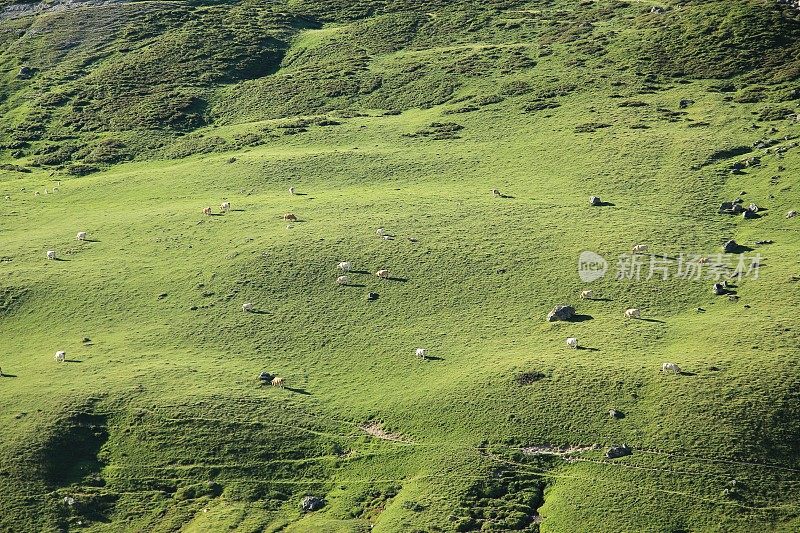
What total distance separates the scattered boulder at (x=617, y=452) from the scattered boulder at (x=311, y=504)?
13857 mm

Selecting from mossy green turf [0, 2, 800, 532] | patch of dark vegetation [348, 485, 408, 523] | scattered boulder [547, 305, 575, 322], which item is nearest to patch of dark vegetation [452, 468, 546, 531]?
mossy green turf [0, 2, 800, 532]

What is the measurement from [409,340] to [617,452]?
50.2 ft

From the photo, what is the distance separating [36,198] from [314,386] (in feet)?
150

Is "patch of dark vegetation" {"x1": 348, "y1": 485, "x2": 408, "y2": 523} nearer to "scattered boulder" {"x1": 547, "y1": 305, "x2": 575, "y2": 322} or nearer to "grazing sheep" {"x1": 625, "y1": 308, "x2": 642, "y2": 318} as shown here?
"scattered boulder" {"x1": 547, "y1": 305, "x2": 575, "y2": 322}

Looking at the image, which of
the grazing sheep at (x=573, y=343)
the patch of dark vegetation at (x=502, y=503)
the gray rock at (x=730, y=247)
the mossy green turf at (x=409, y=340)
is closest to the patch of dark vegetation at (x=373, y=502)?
the mossy green turf at (x=409, y=340)

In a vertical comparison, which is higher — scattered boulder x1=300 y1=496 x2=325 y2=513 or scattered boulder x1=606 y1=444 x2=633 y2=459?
scattered boulder x1=606 y1=444 x2=633 y2=459

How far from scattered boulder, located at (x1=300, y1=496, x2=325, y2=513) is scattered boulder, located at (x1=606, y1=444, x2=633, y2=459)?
13.9 meters

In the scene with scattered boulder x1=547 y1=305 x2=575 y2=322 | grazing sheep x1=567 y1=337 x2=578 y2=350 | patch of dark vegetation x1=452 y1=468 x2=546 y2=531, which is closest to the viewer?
patch of dark vegetation x1=452 y1=468 x2=546 y2=531

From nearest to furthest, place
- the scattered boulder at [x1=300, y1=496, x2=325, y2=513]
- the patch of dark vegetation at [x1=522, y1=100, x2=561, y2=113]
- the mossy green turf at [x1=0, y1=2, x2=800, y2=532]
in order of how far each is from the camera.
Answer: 1. the mossy green turf at [x1=0, y1=2, x2=800, y2=532]
2. the scattered boulder at [x1=300, y1=496, x2=325, y2=513]
3. the patch of dark vegetation at [x1=522, y1=100, x2=561, y2=113]

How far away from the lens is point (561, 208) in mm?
69125

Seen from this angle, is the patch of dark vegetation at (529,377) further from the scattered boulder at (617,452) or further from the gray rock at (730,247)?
the gray rock at (730,247)

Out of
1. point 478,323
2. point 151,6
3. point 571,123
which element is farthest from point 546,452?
point 151,6

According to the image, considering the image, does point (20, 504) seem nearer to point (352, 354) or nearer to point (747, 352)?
point (352, 354)

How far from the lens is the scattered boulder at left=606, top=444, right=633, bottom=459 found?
4194 centimetres
